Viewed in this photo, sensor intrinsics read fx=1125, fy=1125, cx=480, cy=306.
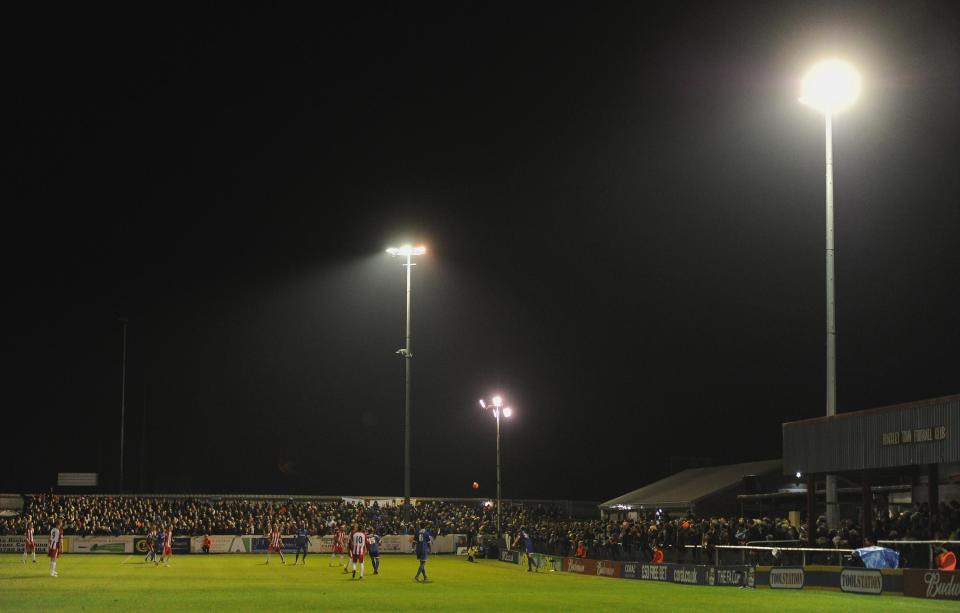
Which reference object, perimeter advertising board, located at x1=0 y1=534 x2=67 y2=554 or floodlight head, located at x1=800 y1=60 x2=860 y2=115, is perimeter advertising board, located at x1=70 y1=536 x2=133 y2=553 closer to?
perimeter advertising board, located at x1=0 y1=534 x2=67 y2=554

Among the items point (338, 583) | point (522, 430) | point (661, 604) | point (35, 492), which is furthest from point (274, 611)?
point (522, 430)

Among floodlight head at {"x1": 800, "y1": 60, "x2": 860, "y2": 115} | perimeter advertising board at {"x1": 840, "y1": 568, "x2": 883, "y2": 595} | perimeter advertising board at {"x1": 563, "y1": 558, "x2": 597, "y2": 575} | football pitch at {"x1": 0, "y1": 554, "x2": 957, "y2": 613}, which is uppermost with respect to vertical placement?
floodlight head at {"x1": 800, "y1": 60, "x2": 860, "y2": 115}

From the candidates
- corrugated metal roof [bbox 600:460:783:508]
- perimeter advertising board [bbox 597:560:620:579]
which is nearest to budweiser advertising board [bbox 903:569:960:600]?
perimeter advertising board [bbox 597:560:620:579]

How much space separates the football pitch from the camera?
23.6 metres

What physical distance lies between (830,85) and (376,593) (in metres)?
18.8

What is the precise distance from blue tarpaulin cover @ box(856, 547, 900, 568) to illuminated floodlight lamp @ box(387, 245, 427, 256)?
107 feet

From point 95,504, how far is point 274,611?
49.2 metres

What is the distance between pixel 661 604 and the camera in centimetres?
2453

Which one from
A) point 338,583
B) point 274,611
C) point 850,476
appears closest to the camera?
point 274,611

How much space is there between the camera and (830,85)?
3180cm

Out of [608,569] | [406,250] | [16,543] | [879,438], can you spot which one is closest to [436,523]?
[406,250]

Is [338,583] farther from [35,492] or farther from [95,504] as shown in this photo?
[35,492]

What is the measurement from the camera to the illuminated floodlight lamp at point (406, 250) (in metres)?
56.4

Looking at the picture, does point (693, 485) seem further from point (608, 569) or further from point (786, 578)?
point (786, 578)
